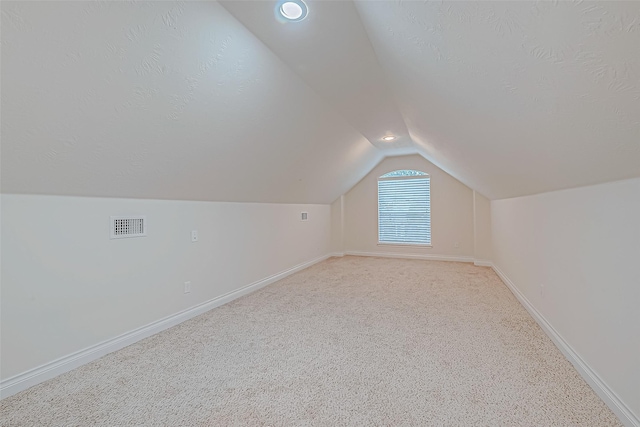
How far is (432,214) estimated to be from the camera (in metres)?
5.71

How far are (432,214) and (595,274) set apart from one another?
13.8 feet

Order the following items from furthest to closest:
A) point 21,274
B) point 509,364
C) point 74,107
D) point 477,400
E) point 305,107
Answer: point 305,107
point 509,364
point 21,274
point 477,400
point 74,107

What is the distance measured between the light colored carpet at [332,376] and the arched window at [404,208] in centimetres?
296

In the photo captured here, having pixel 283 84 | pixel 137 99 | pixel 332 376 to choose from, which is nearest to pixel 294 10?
pixel 283 84

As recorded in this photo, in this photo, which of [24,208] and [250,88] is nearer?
[24,208]

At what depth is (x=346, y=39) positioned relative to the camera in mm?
1769

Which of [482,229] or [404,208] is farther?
[404,208]

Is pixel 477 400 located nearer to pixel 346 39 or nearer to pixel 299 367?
pixel 299 367

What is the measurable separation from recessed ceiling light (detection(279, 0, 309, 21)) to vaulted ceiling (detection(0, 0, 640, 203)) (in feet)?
0.16

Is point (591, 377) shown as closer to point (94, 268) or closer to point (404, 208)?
point (94, 268)

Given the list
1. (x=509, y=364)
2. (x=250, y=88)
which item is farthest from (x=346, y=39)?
(x=509, y=364)

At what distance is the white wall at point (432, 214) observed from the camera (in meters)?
5.45

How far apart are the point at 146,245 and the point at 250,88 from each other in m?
1.63

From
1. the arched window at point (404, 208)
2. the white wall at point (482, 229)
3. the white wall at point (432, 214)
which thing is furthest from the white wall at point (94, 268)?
the white wall at point (482, 229)
